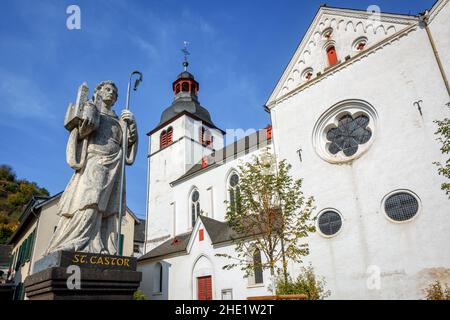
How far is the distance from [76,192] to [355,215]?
11.1 meters

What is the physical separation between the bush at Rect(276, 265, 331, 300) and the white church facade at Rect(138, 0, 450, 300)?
41 cm

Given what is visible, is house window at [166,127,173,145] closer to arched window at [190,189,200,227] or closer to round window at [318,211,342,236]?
arched window at [190,189,200,227]

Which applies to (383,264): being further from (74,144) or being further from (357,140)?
(74,144)

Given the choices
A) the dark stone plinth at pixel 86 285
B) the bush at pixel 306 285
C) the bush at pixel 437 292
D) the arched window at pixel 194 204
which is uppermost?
the arched window at pixel 194 204

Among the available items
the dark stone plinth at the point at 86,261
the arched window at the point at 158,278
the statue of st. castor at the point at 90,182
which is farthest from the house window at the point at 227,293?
the dark stone plinth at the point at 86,261

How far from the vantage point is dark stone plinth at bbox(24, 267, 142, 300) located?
149 inches

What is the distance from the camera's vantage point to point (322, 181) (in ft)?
45.9

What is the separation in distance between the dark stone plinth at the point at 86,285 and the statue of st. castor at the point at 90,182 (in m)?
0.49

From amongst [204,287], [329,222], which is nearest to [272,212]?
[329,222]

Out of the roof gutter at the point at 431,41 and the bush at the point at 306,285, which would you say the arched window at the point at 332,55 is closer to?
the roof gutter at the point at 431,41

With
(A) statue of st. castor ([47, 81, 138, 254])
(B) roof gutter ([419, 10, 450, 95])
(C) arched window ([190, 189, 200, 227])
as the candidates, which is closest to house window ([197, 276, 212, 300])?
(C) arched window ([190, 189, 200, 227])

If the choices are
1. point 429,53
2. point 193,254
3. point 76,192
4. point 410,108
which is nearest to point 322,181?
point 410,108

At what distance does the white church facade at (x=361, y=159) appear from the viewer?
433 inches

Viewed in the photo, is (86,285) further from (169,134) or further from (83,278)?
(169,134)
